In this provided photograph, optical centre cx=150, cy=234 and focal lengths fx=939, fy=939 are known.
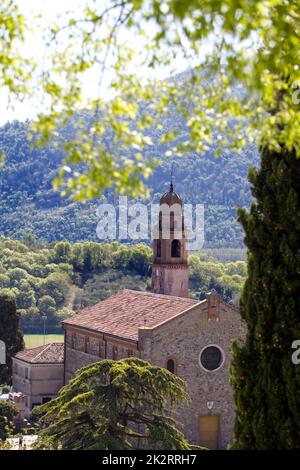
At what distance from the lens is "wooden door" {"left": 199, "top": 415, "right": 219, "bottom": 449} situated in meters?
37.9

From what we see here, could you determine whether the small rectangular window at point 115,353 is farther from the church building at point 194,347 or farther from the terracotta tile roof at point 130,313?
the terracotta tile roof at point 130,313

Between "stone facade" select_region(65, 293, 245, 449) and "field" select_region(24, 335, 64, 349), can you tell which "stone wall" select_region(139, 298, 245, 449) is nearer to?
"stone facade" select_region(65, 293, 245, 449)

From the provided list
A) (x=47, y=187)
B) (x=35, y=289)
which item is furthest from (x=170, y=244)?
(x=47, y=187)

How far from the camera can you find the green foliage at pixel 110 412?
68.5 feet

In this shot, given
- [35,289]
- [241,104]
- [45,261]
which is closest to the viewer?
[241,104]

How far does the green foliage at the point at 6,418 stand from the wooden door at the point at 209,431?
24.8 ft

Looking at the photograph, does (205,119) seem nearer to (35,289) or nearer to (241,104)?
(241,104)

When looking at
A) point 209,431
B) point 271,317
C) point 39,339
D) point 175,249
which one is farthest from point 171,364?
point 39,339

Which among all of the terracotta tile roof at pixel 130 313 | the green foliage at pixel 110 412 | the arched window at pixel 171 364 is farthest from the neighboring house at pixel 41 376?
the green foliage at pixel 110 412

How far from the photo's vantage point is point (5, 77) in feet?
31.1

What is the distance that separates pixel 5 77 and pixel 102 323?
34.0m

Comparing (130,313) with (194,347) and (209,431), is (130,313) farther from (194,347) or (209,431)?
(209,431)

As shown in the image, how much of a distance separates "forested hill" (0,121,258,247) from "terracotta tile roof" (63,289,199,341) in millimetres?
99906
